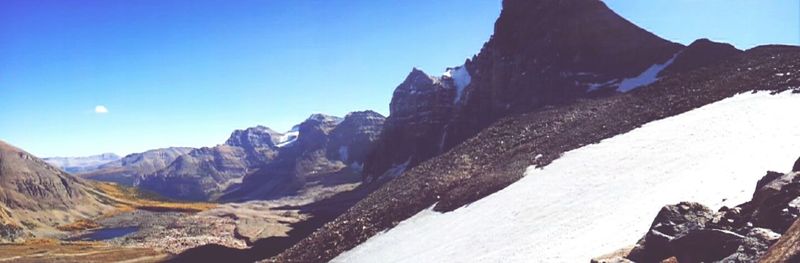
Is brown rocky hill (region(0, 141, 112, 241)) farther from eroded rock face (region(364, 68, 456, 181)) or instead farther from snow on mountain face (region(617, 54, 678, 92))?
snow on mountain face (region(617, 54, 678, 92))

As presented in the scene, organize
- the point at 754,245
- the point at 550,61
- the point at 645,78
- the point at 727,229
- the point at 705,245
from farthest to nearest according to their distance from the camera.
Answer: the point at 550,61
the point at 645,78
the point at 727,229
the point at 705,245
the point at 754,245

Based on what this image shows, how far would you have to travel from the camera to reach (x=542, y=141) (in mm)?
46906

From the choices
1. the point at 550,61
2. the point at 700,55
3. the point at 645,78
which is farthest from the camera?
the point at 550,61

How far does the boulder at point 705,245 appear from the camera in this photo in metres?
12.1

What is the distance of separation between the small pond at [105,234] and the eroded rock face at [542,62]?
7783 cm

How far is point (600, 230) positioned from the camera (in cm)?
2117

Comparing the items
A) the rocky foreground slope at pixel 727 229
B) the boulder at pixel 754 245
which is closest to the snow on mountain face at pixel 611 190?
the rocky foreground slope at pixel 727 229

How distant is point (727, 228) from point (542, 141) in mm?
33812

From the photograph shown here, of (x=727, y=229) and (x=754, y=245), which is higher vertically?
(x=754, y=245)

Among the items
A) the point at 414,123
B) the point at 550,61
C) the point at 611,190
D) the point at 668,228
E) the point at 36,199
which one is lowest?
the point at 611,190

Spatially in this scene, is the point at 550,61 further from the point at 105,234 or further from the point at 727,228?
the point at 105,234

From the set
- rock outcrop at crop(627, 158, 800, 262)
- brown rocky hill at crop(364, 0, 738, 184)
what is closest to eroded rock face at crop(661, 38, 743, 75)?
brown rocky hill at crop(364, 0, 738, 184)

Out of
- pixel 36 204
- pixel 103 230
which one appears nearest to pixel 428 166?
pixel 103 230

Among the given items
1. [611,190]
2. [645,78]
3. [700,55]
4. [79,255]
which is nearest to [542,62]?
[645,78]
